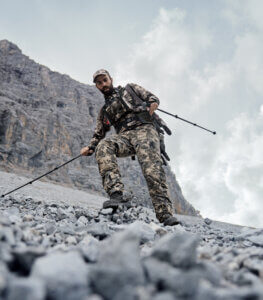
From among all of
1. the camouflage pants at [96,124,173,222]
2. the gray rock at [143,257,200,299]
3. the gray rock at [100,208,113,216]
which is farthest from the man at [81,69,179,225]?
the gray rock at [143,257,200,299]

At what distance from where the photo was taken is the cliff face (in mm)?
55575

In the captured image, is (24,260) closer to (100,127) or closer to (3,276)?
(3,276)

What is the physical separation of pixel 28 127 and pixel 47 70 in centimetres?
4428

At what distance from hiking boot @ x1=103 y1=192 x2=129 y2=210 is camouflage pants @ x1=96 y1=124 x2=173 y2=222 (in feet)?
0.32

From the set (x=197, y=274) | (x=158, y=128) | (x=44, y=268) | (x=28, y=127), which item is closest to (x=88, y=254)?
(x=44, y=268)

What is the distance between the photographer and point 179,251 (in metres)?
1.29

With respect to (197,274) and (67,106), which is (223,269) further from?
(67,106)

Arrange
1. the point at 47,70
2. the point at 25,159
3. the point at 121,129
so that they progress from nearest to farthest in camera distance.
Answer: the point at 121,129
the point at 25,159
the point at 47,70

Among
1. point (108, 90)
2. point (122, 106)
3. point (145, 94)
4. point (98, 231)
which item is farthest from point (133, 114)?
point (98, 231)

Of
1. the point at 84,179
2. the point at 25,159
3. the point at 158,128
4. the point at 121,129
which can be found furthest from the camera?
the point at 84,179

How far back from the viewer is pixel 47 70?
3816 inches

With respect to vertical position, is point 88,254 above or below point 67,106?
below

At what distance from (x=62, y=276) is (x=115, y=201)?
3.61m

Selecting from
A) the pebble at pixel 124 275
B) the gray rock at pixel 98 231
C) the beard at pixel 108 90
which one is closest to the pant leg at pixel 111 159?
the beard at pixel 108 90
